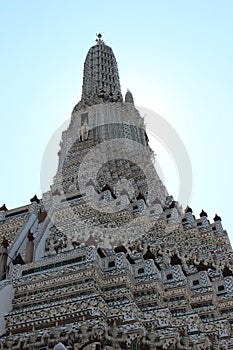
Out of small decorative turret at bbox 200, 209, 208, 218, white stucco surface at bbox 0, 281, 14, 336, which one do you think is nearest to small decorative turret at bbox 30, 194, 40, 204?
small decorative turret at bbox 200, 209, 208, 218

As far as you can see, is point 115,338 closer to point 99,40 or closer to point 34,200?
point 34,200

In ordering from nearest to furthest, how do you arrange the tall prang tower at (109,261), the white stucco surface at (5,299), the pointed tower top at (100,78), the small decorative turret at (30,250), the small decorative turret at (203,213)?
the tall prang tower at (109,261)
the white stucco surface at (5,299)
the small decorative turret at (30,250)
the small decorative turret at (203,213)
the pointed tower top at (100,78)

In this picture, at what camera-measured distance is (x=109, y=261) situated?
1686 cm

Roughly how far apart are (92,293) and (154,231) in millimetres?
8759

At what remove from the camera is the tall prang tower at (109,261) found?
46.8 ft

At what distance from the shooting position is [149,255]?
17203 millimetres

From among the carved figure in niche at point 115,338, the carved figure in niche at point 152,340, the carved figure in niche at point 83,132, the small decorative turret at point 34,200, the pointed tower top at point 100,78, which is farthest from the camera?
the pointed tower top at point 100,78

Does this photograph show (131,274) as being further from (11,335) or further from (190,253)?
(190,253)

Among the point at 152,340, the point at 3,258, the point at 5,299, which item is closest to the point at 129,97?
the point at 3,258

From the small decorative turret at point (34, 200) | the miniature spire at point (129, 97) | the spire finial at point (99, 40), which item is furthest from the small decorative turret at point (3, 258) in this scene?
the spire finial at point (99, 40)

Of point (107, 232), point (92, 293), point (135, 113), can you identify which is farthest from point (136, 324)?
point (135, 113)

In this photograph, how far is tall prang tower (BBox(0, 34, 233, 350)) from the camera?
14.3 m

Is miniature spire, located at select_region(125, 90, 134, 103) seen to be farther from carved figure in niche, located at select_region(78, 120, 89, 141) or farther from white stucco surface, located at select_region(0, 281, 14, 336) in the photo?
white stucco surface, located at select_region(0, 281, 14, 336)

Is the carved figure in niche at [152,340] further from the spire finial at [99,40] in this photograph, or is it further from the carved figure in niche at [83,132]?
the spire finial at [99,40]
